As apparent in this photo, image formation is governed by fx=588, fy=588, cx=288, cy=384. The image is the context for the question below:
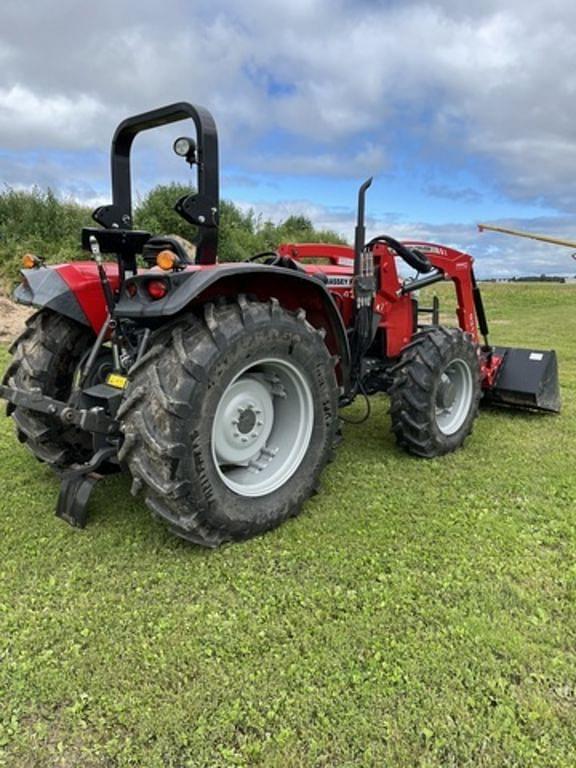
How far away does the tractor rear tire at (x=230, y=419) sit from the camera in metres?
2.60

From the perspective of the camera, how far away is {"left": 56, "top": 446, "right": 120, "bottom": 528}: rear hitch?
2914 millimetres

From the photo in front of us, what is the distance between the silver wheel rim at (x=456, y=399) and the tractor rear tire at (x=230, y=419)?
1.38 meters

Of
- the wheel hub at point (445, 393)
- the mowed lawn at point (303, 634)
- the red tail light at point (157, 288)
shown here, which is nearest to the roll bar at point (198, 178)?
the red tail light at point (157, 288)

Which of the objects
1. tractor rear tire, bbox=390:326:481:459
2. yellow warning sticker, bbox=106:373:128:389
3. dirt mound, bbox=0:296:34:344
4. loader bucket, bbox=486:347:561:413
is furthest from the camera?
dirt mound, bbox=0:296:34:344

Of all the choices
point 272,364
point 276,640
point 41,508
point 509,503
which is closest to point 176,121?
point 272,364

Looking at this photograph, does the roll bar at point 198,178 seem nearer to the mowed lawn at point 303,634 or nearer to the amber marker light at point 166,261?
the amber marker light at point 166,261

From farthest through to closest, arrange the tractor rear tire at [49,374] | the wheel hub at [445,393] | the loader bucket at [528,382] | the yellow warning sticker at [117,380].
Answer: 1. the loader bucket at [528,382]
2. the wheel hub at [445,393]
3. the tractor rear tire at [49,374]
4. the yellow warning sticker at [117,380]

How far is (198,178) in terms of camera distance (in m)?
2.90

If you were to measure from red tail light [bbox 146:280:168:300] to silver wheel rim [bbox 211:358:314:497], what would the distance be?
24.1 inches

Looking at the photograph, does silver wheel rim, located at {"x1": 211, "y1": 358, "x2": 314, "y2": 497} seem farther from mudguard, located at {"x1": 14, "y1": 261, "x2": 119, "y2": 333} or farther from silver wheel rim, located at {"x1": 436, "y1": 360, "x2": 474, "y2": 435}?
silver wheel rim, located at {"x1": 436, "y1": 360, "x2": 474, "y2": 435}

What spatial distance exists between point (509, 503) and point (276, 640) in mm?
1829

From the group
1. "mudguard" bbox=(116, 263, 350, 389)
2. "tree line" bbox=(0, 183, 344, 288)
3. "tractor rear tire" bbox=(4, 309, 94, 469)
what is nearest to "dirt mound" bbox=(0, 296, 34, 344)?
"tree line" bbox=(0, 183, 344, 288)

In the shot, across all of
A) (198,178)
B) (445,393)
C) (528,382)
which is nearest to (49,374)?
(198,178)

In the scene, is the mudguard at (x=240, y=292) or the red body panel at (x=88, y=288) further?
the red body panel at (x=88, y=288)
